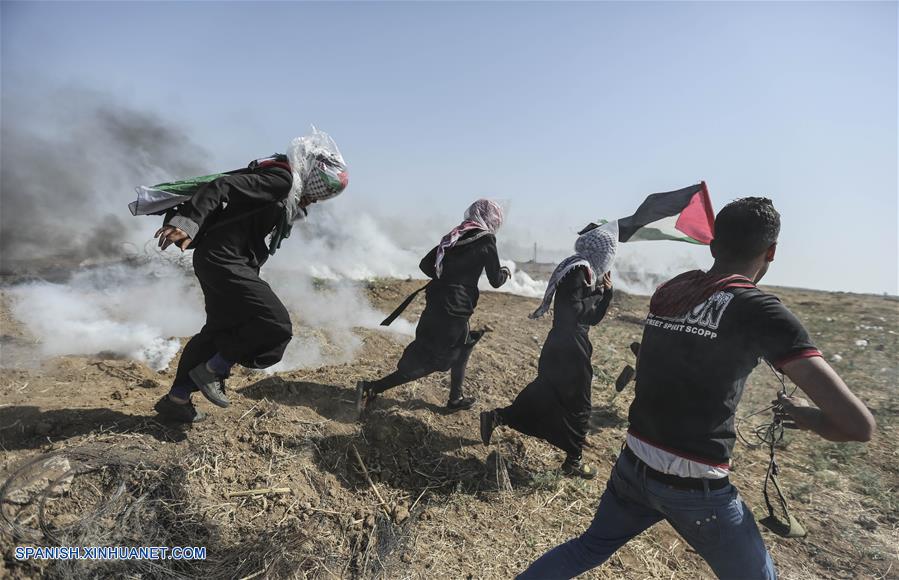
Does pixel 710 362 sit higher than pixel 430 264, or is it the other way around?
pixel 430 264

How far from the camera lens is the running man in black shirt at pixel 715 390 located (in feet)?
5.27

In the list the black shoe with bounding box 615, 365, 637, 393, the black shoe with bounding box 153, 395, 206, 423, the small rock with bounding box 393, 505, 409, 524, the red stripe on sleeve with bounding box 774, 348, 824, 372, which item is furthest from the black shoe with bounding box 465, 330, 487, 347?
the red stripe on sleeve with bounding box 774, 348, 824, 372

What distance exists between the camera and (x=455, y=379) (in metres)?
4.43

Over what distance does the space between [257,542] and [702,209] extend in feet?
16.7

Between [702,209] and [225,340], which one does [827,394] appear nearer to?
[225,340]

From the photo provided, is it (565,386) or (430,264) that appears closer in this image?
(565,386)

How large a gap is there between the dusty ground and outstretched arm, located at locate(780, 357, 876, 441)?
1860mm

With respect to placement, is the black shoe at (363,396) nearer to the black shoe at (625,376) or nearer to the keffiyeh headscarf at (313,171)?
the keffiyeh headscarf at (313,171)

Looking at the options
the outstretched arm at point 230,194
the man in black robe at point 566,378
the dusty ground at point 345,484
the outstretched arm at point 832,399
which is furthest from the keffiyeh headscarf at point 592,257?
the outstretched arm at point 832,399

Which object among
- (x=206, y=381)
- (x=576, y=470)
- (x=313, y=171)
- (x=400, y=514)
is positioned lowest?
(x=400, y=514)

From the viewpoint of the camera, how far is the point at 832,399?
5.02 feet

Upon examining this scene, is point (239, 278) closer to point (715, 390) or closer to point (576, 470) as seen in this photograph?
point (715, 390)

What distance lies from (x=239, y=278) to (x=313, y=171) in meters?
0.88

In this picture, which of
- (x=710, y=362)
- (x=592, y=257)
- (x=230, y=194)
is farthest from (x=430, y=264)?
(x=710, y=362)
